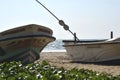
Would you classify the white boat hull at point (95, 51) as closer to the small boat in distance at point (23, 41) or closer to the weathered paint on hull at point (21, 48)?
the small boat in distance at point (23, 41)

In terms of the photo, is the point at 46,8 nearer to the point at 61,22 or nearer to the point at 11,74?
the point at 61,22

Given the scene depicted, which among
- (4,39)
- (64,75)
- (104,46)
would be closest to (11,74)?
(64,75)

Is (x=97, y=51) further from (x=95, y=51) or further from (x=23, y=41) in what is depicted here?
(x=23, y=41)

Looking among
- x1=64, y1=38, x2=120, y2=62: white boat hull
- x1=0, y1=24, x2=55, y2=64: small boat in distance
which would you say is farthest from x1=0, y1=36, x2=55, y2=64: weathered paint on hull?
x1=64, y1=38, x2=120, y2=62: white boat hull

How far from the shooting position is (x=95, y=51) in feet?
63.7

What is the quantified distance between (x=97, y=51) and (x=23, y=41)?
541 cm

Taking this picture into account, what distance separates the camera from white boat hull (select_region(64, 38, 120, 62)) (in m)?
18.6

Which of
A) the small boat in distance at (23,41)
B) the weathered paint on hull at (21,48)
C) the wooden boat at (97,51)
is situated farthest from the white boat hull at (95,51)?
the weathered paint on hull at (21,48)

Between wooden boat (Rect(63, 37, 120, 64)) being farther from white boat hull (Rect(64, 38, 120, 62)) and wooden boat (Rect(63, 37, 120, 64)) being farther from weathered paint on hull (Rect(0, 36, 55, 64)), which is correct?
weathered paint on hull (Rect(0, 36, 55, 64))

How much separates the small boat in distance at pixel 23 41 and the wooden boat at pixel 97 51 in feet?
11.9

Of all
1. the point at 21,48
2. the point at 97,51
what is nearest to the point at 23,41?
the point at 21,48

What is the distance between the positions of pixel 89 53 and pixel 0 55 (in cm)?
627

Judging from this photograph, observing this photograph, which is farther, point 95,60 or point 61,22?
point 61,22

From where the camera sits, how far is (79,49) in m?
20.4
